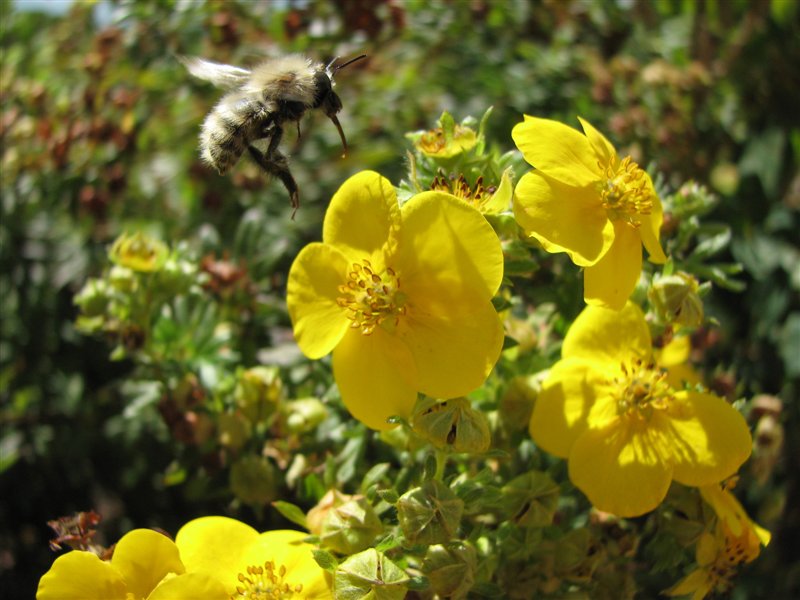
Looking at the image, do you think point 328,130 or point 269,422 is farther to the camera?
point 328,130

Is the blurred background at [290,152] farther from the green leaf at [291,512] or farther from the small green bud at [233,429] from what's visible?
the green leaf at [291,512]

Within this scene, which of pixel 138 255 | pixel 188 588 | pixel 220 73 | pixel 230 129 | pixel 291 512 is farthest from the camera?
pixel 138 255

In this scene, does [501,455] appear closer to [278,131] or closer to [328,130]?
[278,131]

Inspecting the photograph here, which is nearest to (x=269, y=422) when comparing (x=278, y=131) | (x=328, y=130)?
(x=278, y=131)

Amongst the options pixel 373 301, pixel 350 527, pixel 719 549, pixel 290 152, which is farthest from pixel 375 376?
pixel 290 152

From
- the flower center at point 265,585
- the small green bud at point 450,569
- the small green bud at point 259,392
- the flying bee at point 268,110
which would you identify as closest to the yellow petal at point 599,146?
the flying bee at point 268,110

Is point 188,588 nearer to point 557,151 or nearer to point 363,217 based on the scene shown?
point 363,217
